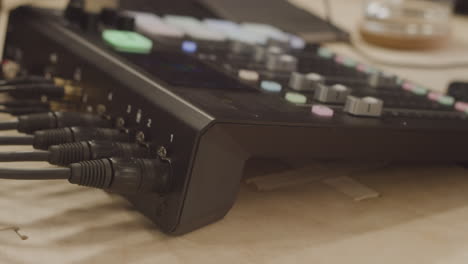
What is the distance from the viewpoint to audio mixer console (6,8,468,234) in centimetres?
39

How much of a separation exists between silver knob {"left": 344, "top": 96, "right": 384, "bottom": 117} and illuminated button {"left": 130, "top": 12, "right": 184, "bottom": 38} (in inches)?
8.3

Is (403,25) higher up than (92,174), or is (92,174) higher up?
(403,25)

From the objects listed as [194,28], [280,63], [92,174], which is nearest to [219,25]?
[194,28]

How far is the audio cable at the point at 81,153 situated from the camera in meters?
0.40

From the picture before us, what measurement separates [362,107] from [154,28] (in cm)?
24

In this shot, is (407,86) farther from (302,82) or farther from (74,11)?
(74,11)

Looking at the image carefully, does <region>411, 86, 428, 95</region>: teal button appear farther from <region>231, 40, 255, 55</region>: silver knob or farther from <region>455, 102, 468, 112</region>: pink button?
<region>231, 40, 255, 55</region>: silver knob

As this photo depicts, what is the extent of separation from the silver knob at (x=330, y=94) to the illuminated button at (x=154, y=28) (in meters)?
0.19

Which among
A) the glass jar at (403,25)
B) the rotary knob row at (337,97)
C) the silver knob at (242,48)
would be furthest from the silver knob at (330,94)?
the glass jar at (403,25)

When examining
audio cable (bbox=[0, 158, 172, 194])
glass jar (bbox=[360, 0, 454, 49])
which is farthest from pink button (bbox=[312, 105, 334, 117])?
glass jar (bbox=[360, 0, 454, 49])

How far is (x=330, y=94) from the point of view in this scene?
19.1 inches

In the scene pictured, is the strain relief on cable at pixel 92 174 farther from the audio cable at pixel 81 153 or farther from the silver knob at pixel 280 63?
the silver knob at pixel 280 63

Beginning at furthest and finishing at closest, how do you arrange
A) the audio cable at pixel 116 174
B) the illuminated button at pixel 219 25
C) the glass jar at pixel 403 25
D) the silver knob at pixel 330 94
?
1. the glass jar at pixel 403 25
2. the illuminated button at pixel 219 25
3. the silver knob at pixel 330 94
4. the audio cable at pixel 116 174

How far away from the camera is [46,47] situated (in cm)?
55
